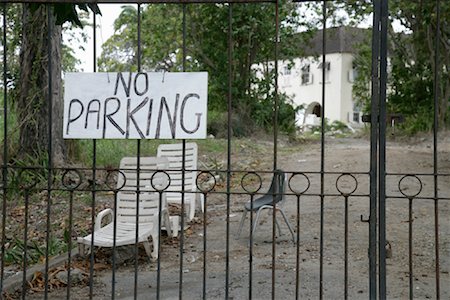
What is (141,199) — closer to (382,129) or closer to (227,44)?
(382,129)

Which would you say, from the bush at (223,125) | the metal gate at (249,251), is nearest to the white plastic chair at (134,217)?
the metal gate at (249,251)

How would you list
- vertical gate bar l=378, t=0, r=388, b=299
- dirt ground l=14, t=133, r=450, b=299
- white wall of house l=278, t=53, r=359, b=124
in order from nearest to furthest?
vertical gate bar l=378, t=0, r=388, b=299 < dirt ground l=14, t=133, r=450, b=299 < white wall of house l=278, t=53, r=359, b=124

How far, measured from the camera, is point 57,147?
1021cm

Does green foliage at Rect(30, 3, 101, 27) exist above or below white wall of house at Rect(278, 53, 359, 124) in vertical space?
below

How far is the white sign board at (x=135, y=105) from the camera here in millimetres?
4020

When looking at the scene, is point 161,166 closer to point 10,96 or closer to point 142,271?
point 142,271

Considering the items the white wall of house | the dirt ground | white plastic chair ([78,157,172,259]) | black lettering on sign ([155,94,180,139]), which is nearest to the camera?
black lettering on sign ([155,94,180,139])

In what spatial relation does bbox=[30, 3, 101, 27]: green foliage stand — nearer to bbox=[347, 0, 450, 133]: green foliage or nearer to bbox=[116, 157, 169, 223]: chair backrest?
bbox=[116, 157, 169, 223]: chair backrest

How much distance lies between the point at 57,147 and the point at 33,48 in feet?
5.17

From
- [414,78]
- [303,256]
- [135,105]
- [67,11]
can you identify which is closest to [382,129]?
[135,105]

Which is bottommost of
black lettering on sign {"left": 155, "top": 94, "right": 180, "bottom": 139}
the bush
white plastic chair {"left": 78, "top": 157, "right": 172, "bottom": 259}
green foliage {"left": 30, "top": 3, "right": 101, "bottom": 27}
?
white plastic chair {"left": 78, "top": 157, "right": 172, "bottom": 259}

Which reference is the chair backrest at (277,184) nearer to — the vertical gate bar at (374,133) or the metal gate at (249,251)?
the metal gate at (249,251)

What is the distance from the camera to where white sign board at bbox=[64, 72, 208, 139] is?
4.02 metres

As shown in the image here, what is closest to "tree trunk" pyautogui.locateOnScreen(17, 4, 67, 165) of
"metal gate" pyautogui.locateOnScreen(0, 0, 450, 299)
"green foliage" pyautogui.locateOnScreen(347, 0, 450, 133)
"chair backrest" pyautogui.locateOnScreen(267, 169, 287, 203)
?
"metal gate" pyautogui.locateOnScreen(0, 0, 450, 299)
